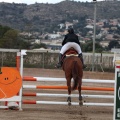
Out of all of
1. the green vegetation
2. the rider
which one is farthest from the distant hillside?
the rider

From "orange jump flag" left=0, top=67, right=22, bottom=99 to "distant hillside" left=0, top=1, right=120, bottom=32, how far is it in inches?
3089

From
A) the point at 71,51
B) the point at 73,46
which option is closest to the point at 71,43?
the point at 73,46

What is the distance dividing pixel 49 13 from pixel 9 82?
89.2 m

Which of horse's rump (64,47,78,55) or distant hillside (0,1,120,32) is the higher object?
distant hillside (0,1,120,32)

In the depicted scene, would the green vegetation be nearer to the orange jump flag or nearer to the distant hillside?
the distant hillside

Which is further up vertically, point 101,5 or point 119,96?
point 101,5

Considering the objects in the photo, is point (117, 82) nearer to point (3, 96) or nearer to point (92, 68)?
point (3, 96)

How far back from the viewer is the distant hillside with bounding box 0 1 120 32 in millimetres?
93875

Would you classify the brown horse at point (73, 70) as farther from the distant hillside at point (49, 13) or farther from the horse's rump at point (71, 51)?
the distant hillside at point (49, 13)

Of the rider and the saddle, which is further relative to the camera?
the rider

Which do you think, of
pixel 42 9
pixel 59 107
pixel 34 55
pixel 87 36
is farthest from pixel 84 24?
pixel 59 107

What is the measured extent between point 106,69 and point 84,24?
59751 mm

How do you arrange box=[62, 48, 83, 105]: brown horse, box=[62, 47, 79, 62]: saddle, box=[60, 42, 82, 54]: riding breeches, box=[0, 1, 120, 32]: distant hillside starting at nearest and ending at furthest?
box=[62, 48, 83, 105]: brown horse
box=[62, 47, 79, 62]: saddle
box=[60, 42, 82, 54]: riding breeches
box=[0, 1, 120, 32]: distant hillside

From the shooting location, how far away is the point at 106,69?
3441cm
